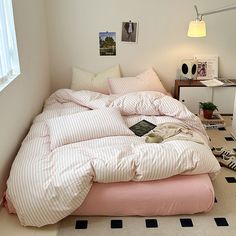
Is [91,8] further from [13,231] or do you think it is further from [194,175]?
[13,231]

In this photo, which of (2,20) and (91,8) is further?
(91,8)

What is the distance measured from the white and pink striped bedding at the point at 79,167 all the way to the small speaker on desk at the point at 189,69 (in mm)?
1414

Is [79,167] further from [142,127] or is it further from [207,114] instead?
[207,114]

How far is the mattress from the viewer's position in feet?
7.00

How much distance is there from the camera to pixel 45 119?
2.86 m

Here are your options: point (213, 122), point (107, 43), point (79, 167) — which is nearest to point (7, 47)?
point (79, 167)

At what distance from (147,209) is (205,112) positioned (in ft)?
5.25

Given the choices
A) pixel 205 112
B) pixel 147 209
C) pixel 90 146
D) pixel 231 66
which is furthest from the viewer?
pixel 231 66

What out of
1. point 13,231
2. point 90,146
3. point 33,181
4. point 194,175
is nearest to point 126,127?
point 90,146

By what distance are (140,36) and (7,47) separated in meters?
1.63

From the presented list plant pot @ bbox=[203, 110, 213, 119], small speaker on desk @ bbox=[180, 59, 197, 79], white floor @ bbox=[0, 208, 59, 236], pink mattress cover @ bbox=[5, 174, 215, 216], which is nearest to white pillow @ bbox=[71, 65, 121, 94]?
small speaker on desk @ bbox=[180, 59, 197, 79]

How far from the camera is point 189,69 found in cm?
365

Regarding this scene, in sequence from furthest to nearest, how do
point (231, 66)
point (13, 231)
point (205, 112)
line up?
1. point (231, 66)
2. point (205, 112)
3. point (13, 231)

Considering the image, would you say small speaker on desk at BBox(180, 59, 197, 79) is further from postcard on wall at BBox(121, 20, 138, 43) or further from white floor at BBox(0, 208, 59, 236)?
white floor at BBox(0, 208, 59, 236)
